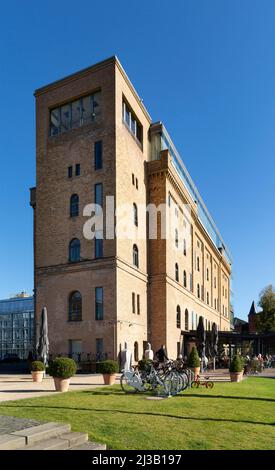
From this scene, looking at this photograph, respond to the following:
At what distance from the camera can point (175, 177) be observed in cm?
3978

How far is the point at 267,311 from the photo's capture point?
2621 inches

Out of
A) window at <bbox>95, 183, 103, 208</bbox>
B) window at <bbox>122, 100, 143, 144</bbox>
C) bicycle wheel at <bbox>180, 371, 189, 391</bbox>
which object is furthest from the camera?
window at <bbox>122, 100, 143, 144</bbox>

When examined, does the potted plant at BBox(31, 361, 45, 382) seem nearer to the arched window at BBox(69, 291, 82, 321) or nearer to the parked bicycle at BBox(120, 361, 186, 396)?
the parked bicycle at BBox(120, 361, 186, 396)

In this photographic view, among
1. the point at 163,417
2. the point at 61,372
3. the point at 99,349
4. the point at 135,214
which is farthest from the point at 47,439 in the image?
the point at 135,214

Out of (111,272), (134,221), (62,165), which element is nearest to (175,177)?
(134,221)

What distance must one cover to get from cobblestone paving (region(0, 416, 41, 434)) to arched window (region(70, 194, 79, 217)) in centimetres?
2407

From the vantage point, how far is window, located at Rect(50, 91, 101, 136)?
33156mm

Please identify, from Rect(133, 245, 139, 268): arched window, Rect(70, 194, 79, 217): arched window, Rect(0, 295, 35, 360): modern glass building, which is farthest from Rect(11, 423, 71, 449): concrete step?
Rect(0, 295, 35, 360): modern glass building

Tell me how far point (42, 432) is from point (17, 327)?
5597 centimetres

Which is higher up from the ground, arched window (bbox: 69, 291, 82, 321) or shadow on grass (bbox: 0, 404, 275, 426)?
arched window (bbox: 69, 291, 82, 321)

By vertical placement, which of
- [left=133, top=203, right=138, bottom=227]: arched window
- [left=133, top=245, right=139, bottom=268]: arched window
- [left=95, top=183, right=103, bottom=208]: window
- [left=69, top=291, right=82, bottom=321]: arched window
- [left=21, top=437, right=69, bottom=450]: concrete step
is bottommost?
[left=21, top=437, right=69, bottom=450]: concrete step

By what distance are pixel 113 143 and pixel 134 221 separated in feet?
20.7

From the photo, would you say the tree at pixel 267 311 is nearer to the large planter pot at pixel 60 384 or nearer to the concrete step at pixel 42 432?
the large planter pot at pixel 60 384

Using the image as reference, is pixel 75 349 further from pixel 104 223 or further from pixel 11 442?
pixel 11 442
